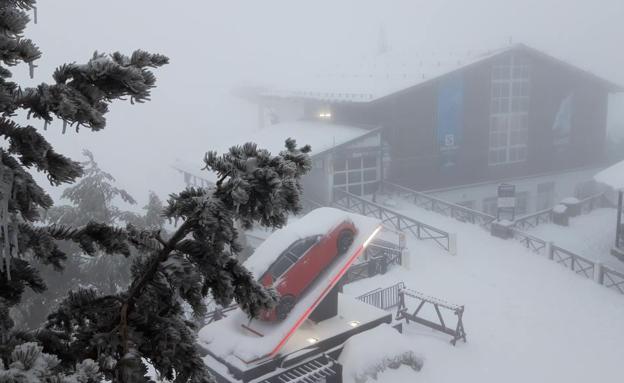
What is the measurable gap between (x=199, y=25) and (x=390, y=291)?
14397 cm

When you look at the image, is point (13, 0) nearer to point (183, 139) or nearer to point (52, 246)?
point (52, 246)

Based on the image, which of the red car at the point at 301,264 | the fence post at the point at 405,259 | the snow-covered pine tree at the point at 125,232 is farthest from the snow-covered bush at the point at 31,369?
the fence post at the point at 405,259

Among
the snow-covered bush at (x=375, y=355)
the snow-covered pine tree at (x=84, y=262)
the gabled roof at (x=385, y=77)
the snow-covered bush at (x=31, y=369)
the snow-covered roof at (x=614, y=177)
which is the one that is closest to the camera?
the snow-covered bush at (x=31, y=369)

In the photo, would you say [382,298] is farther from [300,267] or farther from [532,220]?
[532,220]

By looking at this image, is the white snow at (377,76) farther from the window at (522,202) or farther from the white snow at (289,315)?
the white snow at (289,315)

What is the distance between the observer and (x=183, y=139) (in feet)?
222

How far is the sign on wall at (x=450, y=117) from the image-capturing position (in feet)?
101

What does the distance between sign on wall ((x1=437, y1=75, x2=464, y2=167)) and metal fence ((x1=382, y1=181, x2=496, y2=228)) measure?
3501 millimetres

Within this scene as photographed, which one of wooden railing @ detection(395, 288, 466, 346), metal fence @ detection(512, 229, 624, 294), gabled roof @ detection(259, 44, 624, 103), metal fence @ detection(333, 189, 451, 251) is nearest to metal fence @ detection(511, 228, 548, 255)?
metal fence @ detection(512, 229, 624, 294)

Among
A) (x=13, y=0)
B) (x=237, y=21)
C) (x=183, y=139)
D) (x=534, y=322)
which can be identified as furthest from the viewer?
(x=237, y=21)

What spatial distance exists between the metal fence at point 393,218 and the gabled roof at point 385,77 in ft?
16.7

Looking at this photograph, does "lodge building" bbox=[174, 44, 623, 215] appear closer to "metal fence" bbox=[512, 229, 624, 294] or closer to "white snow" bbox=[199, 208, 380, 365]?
"metal fence" bbox=[512, 229, 624, 294]

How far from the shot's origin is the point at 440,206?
95.7ft

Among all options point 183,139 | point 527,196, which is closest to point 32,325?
point 527,196
